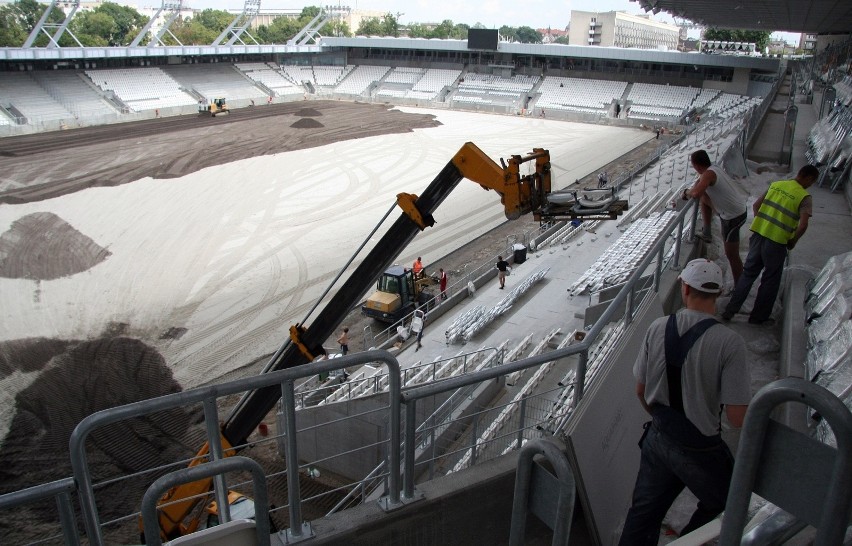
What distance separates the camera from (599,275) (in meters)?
11.3

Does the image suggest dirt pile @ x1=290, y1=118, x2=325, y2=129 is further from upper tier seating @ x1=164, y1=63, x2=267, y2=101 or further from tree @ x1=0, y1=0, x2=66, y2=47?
tree @ x1=0, y1=0, x2=66, y2=47

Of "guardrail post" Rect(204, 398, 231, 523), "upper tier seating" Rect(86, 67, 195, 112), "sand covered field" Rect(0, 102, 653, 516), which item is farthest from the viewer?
"upper tier seating" Rect(86, 67, 195, 112)

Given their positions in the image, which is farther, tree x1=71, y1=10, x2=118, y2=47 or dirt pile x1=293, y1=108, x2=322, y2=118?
tree x1=71, y1=10, x2=118, y2=47

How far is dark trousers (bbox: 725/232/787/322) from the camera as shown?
581cm

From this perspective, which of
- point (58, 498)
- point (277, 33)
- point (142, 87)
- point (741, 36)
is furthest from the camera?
point (741, 36)

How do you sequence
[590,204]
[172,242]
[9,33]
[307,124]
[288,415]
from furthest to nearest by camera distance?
[9,33] → [307,124] → [172,242] → [590,204] → [288,415]

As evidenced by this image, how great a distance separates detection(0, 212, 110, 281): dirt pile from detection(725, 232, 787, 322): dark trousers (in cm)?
1663

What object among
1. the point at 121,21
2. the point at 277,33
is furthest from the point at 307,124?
the point at 121,21

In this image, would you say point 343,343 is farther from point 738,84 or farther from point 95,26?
point 95,26

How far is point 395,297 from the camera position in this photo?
1459 centimetres

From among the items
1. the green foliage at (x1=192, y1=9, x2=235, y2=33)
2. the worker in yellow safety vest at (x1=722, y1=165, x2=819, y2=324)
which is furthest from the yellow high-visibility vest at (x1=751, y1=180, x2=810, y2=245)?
the green foliage at (x1=192, y1=9, x2=235, y2=33)

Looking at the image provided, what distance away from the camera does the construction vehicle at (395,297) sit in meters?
14.4

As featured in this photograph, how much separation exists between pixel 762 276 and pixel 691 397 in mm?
3625

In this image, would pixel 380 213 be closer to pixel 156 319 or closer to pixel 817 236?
pixel 156 319
